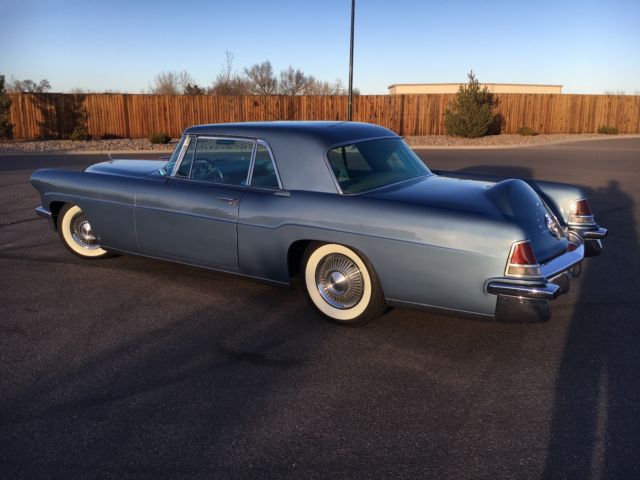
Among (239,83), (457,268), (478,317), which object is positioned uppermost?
(239,83)

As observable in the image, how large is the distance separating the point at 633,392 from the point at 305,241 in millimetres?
Result: 2449

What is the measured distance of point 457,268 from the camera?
388cm

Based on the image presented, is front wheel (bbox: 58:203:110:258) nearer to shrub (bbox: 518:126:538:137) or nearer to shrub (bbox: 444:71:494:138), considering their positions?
shrub (bbox: 444:71:494:138)

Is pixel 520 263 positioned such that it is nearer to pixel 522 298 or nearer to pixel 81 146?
pixel 522 298

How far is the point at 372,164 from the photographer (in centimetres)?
497

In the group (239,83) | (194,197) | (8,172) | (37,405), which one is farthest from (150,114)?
(37,405)

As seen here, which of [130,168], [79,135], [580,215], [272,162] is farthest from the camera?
[79,135]

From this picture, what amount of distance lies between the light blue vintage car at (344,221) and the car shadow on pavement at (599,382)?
454 mm

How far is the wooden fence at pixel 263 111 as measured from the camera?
91.2 feet

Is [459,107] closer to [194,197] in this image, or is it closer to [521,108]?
[521,108]

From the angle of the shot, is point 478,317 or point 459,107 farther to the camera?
point 459,107

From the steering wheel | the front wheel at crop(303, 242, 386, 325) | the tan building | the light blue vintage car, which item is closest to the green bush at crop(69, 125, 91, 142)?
the light blue vintage car

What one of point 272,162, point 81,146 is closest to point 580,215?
point 272,162

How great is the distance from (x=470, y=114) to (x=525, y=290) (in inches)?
1011
